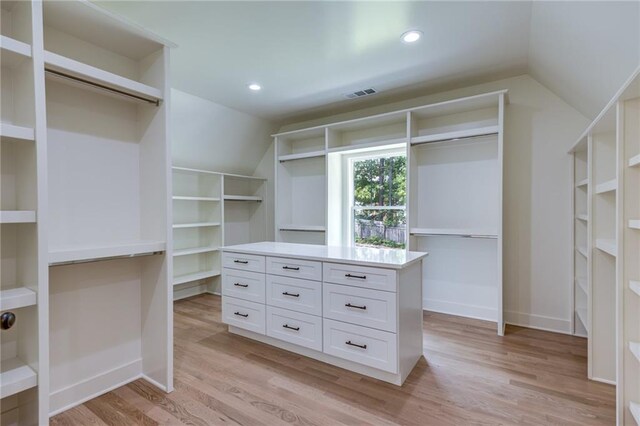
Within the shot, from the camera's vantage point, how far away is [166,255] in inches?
82.7

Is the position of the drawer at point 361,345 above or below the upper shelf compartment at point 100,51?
below

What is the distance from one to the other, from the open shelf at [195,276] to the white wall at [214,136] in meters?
1.60

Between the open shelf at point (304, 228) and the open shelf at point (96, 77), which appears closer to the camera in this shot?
the open shelf at point (96, 77)

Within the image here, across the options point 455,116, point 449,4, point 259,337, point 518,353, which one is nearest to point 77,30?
point 449,4

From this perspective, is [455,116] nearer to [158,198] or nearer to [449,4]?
[449,4]

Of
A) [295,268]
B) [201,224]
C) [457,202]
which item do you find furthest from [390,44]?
[201,224]

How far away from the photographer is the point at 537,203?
3250mm

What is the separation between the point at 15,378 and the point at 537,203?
4275 millimetres

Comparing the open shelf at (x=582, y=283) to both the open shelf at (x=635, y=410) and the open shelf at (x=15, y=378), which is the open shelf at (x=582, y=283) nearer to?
the open shelf at (x=635, y=410)

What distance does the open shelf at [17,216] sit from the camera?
53.4 inches

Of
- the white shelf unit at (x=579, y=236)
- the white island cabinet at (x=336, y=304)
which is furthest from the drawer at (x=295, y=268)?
the white shelf unit at (x=579, y=236)

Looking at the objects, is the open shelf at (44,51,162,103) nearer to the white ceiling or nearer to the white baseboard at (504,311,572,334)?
the white ceiling

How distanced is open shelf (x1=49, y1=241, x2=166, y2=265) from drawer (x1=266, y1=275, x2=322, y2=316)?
100cm

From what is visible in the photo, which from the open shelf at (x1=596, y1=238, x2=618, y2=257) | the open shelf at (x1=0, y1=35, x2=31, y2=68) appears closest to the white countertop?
the open shelf at (x1=596, y1=238, x2=618, y2=257)
